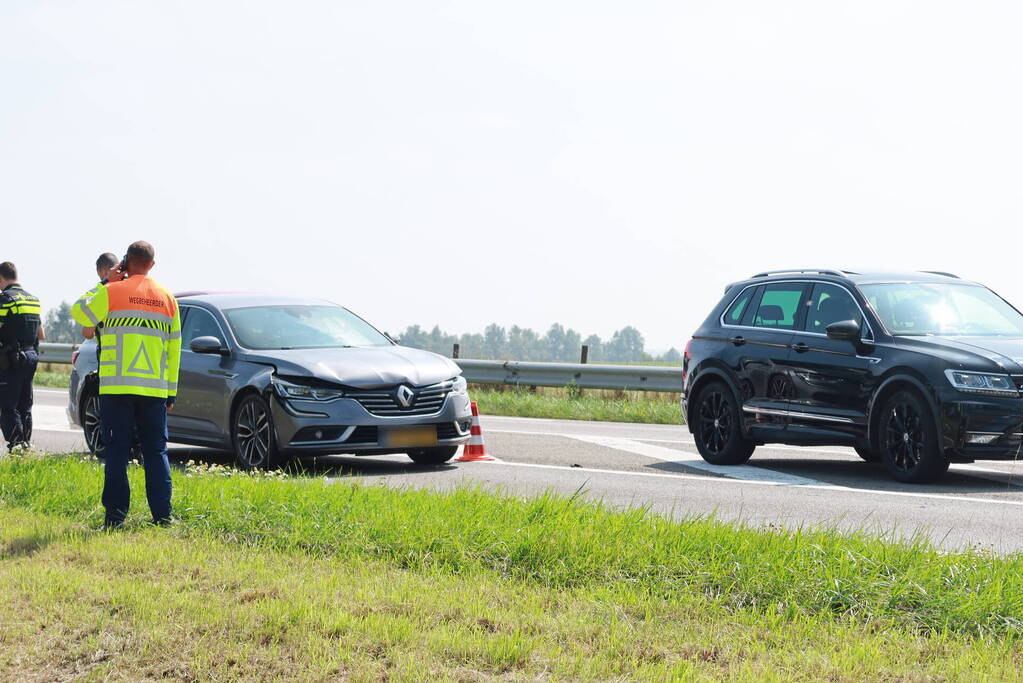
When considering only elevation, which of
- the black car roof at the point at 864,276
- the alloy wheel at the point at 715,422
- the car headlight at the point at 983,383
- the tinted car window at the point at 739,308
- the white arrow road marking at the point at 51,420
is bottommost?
the white arrow road marking at the point at 51,420

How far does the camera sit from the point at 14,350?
43.8 feet

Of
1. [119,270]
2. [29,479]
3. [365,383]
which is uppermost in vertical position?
[119,270]

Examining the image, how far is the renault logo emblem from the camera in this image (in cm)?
1148

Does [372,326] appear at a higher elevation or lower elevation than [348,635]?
higher

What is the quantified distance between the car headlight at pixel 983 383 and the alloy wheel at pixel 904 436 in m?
0.42

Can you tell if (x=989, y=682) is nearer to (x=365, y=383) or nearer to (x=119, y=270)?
(x=119, y=270)

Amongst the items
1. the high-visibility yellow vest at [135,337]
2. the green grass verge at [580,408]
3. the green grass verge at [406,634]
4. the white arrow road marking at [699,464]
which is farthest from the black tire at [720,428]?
the green grass verge at [580,408]

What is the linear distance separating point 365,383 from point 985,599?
6524 millimetres

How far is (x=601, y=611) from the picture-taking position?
5.80 metres

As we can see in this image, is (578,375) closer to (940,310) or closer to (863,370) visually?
(940,310)

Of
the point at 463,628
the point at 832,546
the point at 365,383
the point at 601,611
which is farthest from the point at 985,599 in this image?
the point at 365,383

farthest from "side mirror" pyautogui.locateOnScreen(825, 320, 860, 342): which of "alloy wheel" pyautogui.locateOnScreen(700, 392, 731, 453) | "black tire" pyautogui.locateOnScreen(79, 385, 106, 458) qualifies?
"black tire" pyautogui.locateOnScreen(79, 385, 106, 458)

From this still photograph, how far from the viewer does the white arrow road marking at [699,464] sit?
11.4m

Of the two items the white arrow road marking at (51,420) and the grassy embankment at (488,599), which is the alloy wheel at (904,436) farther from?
the white arrow road marking at (51,420)
